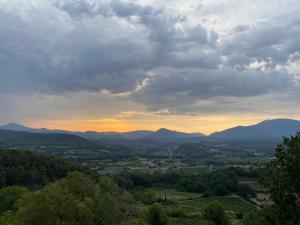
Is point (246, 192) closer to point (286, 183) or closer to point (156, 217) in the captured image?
point (156, 217)

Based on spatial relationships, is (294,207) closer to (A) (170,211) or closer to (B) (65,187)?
(B) (65,187)

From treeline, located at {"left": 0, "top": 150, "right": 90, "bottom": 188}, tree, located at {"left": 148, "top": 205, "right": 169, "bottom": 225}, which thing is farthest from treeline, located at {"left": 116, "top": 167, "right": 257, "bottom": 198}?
tree, located at {"left": 148, "top": 205, "right": 169, "bottom": 225}

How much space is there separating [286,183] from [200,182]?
13560 cm

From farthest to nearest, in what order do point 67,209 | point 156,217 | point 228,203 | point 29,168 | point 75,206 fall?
point 29,168, point 228,203, point 156,217, point 75,206, point 67,209

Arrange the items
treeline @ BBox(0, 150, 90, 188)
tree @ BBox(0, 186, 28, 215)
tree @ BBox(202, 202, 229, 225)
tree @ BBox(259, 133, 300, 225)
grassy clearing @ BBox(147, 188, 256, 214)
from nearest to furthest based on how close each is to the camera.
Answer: tree @ BBox(259, 133, 300, 225)
tree @ BBox(0, 186, 28, 215)
tree @ BBox(202, 202, 229, 225)
grassy clearing @ BBox(147, 188, 256, 214)
treeline @ BBox(0, 150, 90, 188)

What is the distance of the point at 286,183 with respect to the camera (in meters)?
24.8

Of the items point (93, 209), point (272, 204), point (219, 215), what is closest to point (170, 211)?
point (219, 215)

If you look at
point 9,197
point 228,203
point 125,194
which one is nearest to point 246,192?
point 228,203

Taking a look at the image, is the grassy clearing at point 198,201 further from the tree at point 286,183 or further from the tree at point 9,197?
the tree at point 286,183

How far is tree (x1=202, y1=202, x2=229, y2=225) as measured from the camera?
89.4 meters

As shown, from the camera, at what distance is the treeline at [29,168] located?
124 meters

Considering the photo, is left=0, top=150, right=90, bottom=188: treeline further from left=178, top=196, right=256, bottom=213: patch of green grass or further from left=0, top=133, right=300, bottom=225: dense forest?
left=178, top=196, right=256, bottom=213: patch of green grass

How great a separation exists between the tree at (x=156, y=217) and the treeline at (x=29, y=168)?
54738mm

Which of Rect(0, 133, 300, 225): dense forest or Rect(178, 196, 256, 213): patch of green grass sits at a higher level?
Rect(0, 133, 300, 225): dense forest
